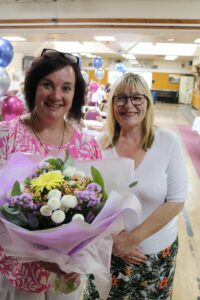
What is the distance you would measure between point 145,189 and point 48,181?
1.95ft

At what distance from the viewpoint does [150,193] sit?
1416mm

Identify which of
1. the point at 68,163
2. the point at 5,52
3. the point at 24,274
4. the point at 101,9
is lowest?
the point at 24,274

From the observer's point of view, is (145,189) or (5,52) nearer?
(145,189)

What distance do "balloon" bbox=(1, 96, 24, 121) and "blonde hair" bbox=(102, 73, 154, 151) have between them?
299cm

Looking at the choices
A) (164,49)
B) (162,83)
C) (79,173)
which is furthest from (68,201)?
(162,83)

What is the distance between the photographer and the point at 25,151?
123cm

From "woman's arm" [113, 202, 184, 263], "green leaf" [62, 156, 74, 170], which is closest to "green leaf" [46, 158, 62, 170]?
"green leaf" [62, 156, 74, 170]

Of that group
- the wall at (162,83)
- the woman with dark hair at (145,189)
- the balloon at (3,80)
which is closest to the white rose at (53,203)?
the woman with dark hair at (145,189)

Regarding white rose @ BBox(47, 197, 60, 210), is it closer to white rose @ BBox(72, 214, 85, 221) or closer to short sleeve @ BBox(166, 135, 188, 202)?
white rose @ BBox(72, 214, 85, 221)

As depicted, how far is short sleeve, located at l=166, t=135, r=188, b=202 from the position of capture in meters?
1.43

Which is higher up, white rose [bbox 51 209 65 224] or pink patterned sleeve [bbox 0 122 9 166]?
pink patterned sleeve [bbox 0 122 9 166]

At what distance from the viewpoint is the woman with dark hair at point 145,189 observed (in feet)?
4.65

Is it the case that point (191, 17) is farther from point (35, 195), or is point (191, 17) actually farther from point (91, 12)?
point (35, 195)

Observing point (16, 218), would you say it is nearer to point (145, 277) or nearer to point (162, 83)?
point (145, 277)
